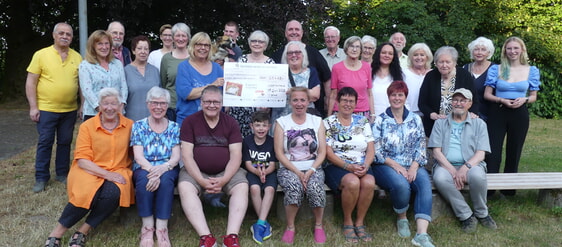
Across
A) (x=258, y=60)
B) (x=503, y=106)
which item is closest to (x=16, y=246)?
(x=258, y=60)

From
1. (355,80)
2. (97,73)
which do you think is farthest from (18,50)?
(355,80)

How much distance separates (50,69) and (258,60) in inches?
96.7

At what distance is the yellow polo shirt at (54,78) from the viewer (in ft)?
17.4

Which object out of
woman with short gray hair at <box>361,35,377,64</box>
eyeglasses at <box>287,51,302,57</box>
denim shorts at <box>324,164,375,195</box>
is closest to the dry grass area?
denim shorts at <box>324,164,375,195</box>

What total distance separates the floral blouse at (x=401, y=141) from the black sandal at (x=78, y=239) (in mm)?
2935

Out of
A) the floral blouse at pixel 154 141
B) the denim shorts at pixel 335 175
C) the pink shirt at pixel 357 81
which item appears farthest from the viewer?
the pink shirt at pixel 357 81

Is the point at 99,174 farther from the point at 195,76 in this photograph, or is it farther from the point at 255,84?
the point at 255,84

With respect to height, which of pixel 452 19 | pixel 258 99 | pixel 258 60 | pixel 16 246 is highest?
pixel 452 19

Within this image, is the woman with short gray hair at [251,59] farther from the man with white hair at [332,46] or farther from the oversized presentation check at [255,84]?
the man with white hair at [332,46]

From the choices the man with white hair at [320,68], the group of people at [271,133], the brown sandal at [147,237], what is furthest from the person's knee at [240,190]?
the man with white hair at [320,68]

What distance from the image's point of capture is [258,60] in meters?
5.20

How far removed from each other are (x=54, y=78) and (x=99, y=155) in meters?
1.72

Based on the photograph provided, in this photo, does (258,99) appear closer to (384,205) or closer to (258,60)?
(258,60)

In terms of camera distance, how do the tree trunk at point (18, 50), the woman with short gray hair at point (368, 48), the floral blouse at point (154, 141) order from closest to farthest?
1. the floral blouse at point (154, 141)
2. the woman with short gray hair at point (368, 48)
3. the tree trunk at point (18, 50)
